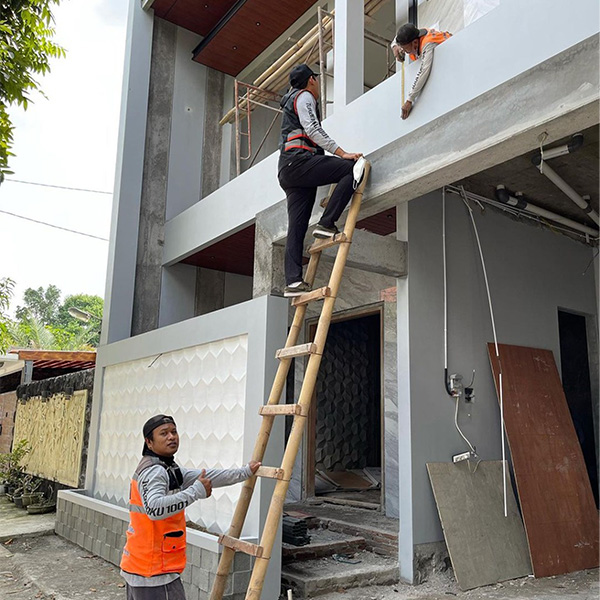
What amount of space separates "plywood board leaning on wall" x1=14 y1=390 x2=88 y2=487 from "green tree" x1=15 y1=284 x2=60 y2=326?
39.5 meters

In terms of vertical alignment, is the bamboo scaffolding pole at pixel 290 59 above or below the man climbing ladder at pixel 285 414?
above

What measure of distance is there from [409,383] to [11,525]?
5587mm

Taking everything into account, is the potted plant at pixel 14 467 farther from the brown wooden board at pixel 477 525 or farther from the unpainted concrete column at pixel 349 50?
the unpainted concrete column at pixel 349 50

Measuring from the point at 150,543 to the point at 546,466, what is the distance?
3893 millimetres

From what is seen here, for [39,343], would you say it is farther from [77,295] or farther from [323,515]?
[77,295]

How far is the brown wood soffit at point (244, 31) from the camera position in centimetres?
705

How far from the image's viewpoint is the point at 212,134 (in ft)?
26.5

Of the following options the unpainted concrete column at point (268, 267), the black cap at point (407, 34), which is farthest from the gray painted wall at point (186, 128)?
the black cap at point (407, 34)

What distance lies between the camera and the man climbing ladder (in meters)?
2.86

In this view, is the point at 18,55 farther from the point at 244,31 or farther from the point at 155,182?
the point at 244,31

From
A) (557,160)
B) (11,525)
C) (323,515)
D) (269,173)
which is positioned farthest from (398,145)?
(11,525)

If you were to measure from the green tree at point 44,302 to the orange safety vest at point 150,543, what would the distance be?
47.9m

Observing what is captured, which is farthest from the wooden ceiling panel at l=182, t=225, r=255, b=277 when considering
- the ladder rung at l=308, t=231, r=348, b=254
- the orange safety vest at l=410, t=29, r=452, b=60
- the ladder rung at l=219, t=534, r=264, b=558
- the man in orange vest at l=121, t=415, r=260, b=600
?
the man in orange vest at l=121, t=415, r=260, b=600

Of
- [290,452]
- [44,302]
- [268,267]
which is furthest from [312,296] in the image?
[44,302]
